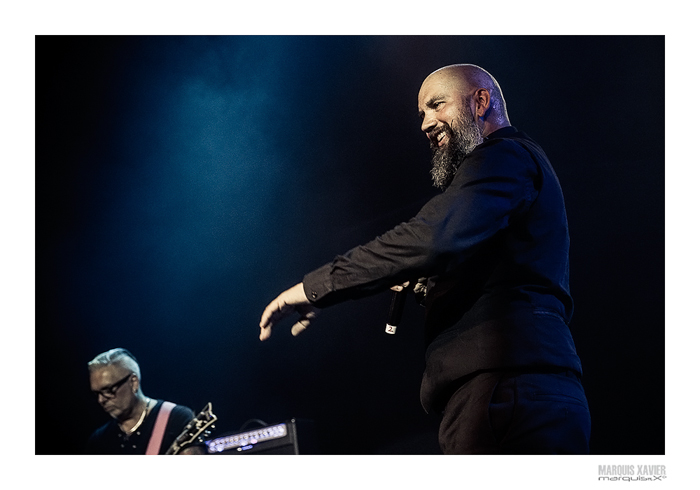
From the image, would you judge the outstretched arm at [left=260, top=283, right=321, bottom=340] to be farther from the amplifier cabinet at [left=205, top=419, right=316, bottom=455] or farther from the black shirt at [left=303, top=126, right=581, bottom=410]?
the amplifier cabinet at [left=205, top=419, right=316, bottom=455]

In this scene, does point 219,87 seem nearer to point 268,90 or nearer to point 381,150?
point 268,90

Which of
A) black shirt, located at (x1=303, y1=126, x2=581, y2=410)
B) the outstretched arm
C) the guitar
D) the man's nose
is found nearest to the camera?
black shirt, located at (x1=303, y1=126, x2=581, y2=410)

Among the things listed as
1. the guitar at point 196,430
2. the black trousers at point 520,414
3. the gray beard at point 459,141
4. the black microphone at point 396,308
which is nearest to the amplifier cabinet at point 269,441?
the guitar at point 196,430

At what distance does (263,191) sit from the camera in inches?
125

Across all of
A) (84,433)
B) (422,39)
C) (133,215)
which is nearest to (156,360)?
(84,433)

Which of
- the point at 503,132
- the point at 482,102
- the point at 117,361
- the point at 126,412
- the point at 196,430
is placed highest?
the point at 482,102

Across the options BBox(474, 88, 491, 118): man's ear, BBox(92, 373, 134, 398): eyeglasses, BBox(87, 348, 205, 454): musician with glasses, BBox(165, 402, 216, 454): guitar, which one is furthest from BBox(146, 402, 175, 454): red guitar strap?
BBox(474, 88, 491, 118): man's ear

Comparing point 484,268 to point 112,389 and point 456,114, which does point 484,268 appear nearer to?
point 456,114

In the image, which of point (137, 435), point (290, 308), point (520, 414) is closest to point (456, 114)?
point (290, 308)

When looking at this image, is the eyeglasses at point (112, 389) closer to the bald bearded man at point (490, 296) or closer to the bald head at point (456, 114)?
the bald bearded man at point (490, 296)

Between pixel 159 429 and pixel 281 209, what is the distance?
1.31m

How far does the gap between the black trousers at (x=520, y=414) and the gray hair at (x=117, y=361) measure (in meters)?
2.19
